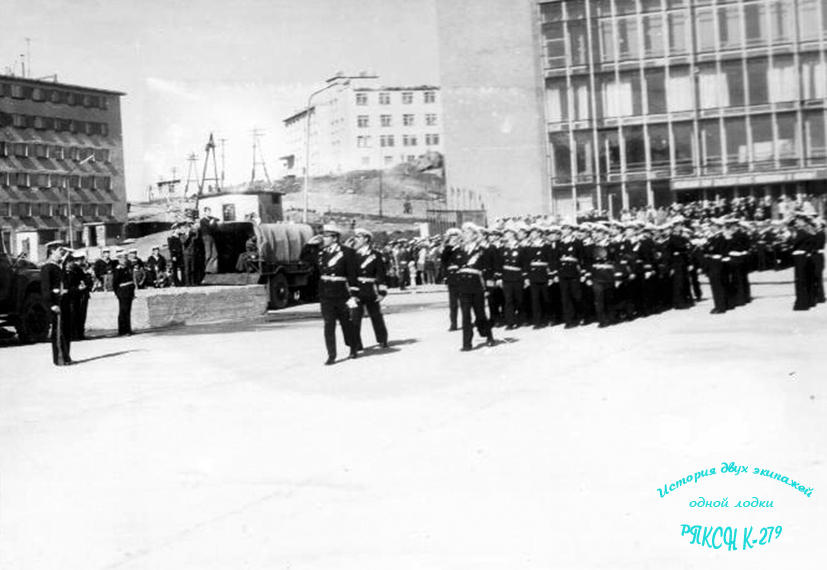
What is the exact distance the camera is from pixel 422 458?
7.46m

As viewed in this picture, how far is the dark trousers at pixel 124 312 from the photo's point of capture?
66.5 feet

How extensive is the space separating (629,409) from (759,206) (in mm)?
30416

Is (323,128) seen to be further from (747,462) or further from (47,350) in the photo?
(747,462)

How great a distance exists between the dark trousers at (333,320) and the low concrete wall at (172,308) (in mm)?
8803

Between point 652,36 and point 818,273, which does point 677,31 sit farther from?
point 818,273

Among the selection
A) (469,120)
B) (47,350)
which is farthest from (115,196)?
(47,350)

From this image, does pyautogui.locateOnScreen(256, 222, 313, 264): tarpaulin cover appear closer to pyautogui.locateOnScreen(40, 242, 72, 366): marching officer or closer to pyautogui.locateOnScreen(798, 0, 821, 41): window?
pyautogui.locateOnScreen(40, 242, 72, 366): marching officer

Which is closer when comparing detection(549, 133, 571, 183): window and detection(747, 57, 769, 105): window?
detection(747, 57, 769, 105): window

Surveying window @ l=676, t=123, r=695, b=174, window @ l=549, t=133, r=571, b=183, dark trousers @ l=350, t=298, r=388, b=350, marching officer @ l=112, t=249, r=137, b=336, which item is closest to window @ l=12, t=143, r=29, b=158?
window @ l=549, t=133, r=571, b=183

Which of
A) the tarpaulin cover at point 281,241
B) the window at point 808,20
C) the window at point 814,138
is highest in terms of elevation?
the window at point 808,20

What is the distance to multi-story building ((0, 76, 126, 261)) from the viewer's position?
2945 inches

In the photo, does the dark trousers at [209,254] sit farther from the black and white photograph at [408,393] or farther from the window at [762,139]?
the window at [762,139]

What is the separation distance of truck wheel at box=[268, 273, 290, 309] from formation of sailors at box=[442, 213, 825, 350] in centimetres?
1146

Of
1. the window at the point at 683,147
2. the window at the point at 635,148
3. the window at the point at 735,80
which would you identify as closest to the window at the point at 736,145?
the window at the point at 735,80
